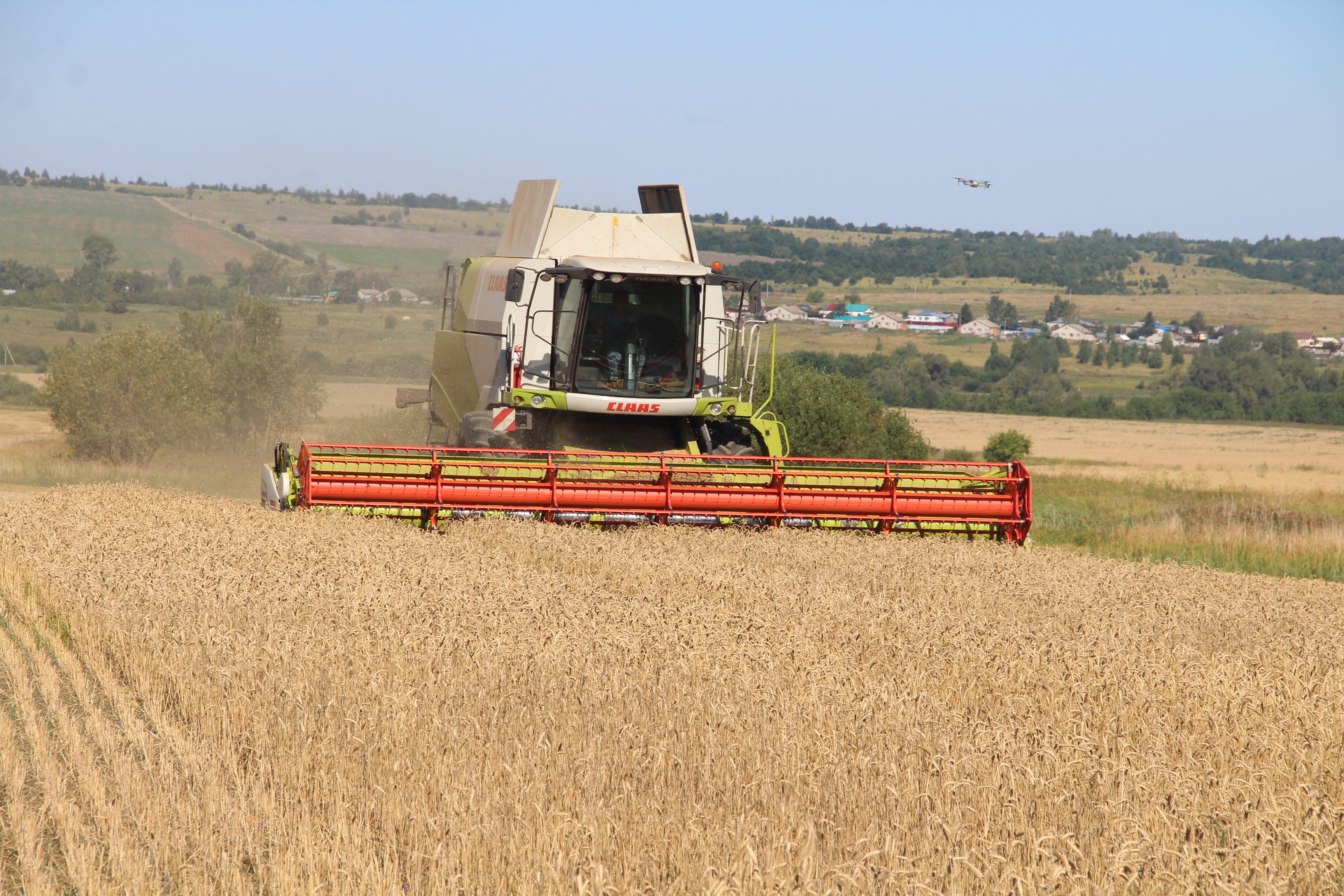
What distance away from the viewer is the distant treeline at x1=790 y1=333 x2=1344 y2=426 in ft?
225

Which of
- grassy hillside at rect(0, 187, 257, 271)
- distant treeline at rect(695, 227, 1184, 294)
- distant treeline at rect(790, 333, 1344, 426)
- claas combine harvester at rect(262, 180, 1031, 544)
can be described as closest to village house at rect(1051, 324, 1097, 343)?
distant treeline at rect(790, 333, 1344, 426)

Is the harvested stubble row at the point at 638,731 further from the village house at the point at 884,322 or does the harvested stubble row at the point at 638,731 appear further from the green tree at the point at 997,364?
the village house at the point at 884,322

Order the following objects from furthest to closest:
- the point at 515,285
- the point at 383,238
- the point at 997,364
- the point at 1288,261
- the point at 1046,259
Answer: the point at 1288,261
the point at 1046,259
the point at 997,364
the point at 383,238
the point at 515,285

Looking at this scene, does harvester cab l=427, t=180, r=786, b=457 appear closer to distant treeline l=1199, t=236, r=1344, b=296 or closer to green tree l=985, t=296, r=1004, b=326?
green tree l=985, t=296, r=1004, b=326

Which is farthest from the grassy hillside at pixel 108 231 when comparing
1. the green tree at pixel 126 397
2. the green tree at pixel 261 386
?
the green tree at pixel 126 397

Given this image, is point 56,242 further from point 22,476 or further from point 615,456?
point 615,456

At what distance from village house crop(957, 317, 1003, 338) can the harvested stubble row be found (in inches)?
3712

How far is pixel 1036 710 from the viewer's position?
4.26 metres

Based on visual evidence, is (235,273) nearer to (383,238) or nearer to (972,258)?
(383,238)

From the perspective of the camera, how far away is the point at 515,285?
928cm

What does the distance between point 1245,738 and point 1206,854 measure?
117 cm

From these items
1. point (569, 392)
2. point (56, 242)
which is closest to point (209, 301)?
point (56, 242)

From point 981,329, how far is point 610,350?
9495 cm

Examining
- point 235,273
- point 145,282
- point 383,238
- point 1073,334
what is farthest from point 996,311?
point 383,238
